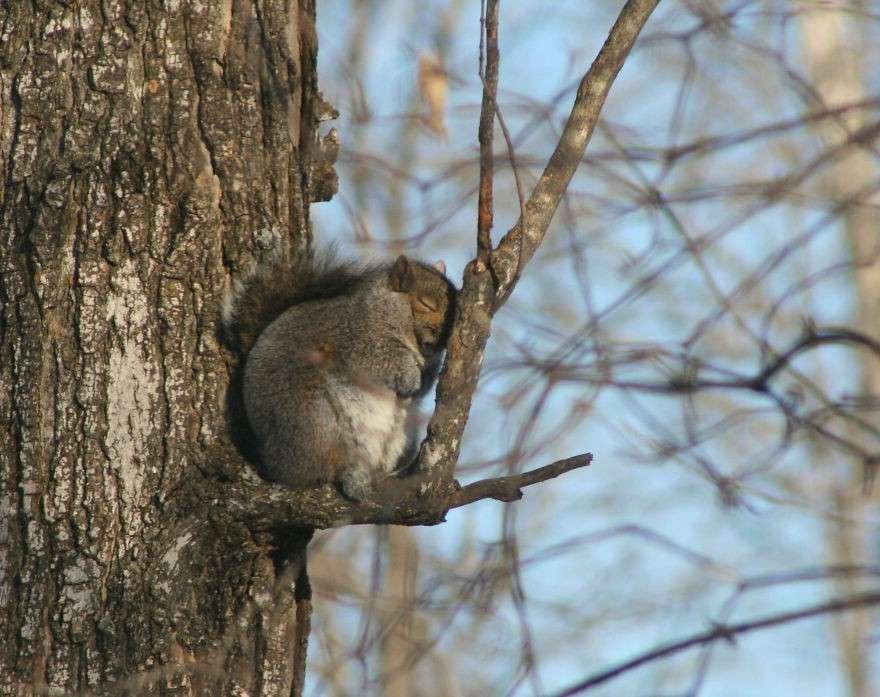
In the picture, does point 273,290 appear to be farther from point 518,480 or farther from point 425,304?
point 518,480

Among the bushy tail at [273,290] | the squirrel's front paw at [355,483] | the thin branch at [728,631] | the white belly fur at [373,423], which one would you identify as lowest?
the thin branch at [728,631]

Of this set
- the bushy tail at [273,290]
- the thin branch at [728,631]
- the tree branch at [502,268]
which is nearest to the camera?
the thin branch at [728,631]

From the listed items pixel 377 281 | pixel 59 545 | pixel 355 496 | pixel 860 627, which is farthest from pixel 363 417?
pixel 860 627

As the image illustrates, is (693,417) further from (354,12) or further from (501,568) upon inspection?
(354,12)

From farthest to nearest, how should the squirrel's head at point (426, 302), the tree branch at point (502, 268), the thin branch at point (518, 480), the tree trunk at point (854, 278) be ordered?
the tree trunk at point (854, 278)
the squirrel's head at point (426, 302)
the tree branch at point (502, 268)
the thin branch at point (518, 480)

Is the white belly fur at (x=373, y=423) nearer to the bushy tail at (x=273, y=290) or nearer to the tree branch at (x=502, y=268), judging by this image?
the bushy tail at (x=273, y=290)

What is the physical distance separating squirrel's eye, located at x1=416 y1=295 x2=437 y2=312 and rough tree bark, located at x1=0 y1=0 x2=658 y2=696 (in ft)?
1.57

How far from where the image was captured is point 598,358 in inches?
63.2

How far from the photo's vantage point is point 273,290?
2334mm

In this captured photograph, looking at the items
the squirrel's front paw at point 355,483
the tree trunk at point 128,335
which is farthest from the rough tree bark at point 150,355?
the squirrel's front paw at point 355,483

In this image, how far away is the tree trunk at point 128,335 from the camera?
1.99 meters

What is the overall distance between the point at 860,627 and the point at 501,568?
6.46 m

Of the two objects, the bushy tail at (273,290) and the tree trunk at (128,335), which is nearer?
the tree trunk at (128,335)

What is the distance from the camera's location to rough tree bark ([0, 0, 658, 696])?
197 centimetres
